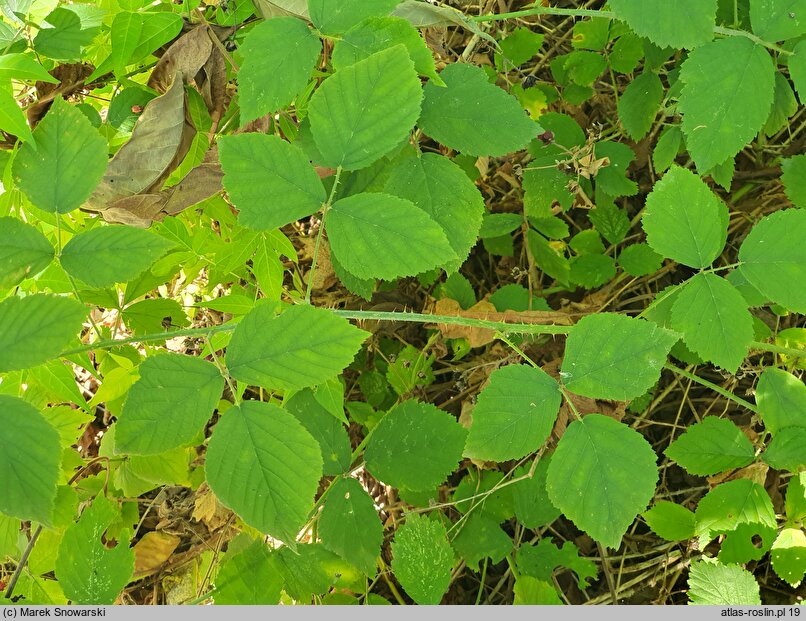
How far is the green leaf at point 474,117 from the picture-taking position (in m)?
1.22

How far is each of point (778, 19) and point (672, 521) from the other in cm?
123

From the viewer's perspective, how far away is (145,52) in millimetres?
1399

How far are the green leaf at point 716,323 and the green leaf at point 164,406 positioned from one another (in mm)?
875

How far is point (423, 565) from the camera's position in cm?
132

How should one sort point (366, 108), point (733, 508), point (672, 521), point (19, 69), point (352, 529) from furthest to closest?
point (672, 521)
point (733, 508)
point (352, 529)
point (19, 69)
point (366, 108)

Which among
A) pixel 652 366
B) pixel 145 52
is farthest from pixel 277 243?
pixel 652 366

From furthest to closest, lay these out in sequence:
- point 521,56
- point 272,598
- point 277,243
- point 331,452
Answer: point 521,56 → point 277,243 → point 331,452 → point 272,598

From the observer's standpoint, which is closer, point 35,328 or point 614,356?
point 35,328

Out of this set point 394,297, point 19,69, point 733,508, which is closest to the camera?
point 19,69

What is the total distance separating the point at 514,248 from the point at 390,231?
1.17 metres

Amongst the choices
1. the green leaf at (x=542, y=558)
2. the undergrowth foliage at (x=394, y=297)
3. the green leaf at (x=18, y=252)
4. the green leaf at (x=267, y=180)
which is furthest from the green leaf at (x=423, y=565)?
the green leaf at (x=18, y=252)

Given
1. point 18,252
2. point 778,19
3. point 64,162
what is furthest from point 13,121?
point 778,19

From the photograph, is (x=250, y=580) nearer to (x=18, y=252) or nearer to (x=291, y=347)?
(x=291, y=347)

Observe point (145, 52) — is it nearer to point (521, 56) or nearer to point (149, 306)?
point (149, 306)
